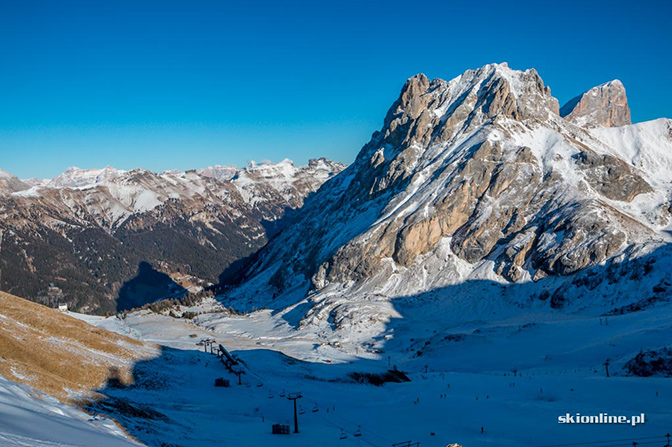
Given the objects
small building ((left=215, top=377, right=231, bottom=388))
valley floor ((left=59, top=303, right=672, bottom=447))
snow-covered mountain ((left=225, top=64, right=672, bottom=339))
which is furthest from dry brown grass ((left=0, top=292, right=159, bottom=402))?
snow-covered mountain ((left=225, top=64, right=672, bottom=339))

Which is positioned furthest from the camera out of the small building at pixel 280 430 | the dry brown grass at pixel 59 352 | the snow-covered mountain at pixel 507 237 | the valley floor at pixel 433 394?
the snow-covered mountain at pixel 507 237

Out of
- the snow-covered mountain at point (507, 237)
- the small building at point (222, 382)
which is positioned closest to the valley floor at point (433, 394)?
the small building at point (222, 382)

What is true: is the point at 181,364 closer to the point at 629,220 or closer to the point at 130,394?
the point at 130,394

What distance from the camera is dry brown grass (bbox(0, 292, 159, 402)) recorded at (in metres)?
46.3

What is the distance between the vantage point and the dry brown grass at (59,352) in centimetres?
4628

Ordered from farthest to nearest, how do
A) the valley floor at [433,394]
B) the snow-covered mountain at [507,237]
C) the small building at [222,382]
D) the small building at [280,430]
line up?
the snow-covered mountain at [507,237]
the small building at [222,382]
the small building at [280,430]
the valley floor at [433,394]

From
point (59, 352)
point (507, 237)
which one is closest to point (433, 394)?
point (59, 352)

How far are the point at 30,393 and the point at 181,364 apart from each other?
118 ft

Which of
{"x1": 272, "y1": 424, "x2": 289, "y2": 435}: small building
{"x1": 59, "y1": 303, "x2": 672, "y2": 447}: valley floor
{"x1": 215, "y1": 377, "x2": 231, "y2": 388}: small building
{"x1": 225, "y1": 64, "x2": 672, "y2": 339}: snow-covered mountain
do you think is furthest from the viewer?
{"x1": 225, "y1": 64, "x2": 672, "y2": 339}: snow-covered mountain

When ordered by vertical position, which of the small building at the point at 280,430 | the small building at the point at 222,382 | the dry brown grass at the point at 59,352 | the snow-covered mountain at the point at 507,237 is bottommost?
the small building at the point at 280,430

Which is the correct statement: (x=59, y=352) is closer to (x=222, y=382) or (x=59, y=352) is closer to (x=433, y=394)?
(x=222, y=382)

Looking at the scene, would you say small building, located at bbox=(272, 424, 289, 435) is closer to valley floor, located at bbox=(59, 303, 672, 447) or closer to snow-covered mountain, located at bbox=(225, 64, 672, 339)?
valley floor, located at bbox=(59, 303, 672, 447)

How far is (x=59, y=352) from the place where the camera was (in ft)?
191

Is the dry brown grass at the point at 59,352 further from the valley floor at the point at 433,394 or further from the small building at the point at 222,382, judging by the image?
the small building at the point at 222,382
